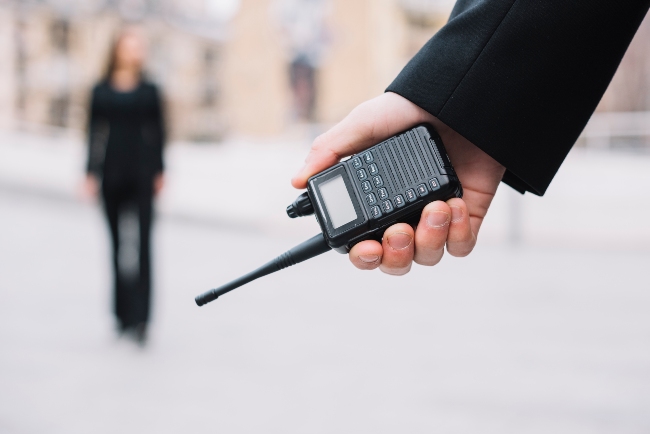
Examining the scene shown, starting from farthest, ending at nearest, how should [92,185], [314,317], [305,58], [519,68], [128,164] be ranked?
[305,58]
[314,317]
[92,185]
[128,164]
[519,68]

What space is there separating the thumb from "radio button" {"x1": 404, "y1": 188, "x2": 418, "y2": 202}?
0.40 feet

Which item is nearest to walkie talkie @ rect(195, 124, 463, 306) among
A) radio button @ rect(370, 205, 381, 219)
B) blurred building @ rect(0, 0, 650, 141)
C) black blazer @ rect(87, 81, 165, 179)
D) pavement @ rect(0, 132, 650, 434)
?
radio button @ rect(370, 205, 381, 219)

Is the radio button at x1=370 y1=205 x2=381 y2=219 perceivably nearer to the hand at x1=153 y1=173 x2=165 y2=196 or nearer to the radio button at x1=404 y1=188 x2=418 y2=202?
the radio button at x1=404 y1=188 x2=418 y2=202

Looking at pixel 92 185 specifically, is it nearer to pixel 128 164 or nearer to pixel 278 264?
pixel 128 164

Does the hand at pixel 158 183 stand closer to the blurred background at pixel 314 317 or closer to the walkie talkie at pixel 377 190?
the blurred background at pixel 314 317

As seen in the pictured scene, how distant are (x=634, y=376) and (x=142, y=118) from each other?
292 centimetres

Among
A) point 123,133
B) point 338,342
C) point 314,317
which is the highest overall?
point 123,133

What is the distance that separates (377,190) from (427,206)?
12 centimetres

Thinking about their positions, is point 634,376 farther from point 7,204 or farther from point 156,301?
point 7,204

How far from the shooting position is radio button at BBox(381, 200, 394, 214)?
1.25 meters

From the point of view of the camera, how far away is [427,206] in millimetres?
1210

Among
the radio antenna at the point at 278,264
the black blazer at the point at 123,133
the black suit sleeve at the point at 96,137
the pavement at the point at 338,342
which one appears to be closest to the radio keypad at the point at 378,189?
the radio antenna at the point at 278,264

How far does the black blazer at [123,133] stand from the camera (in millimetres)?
3742

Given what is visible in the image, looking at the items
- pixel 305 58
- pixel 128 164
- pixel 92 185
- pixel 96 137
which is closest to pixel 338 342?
pixel 128 164
